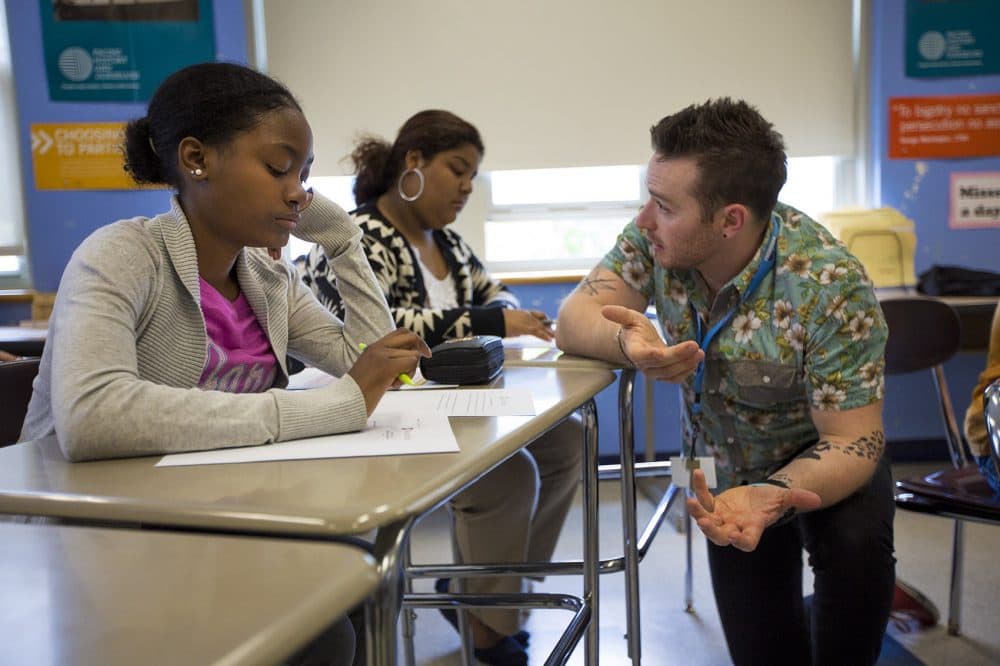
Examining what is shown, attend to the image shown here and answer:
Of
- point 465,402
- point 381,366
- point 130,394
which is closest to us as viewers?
point 130,394

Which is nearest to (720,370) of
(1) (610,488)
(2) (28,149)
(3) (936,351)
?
(3) (936,351)

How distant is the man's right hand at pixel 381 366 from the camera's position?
1.05 m

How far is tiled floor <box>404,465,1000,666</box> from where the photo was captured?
2156mm

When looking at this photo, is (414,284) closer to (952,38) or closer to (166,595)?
(166,595)

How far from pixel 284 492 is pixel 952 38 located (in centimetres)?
385

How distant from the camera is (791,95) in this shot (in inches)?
149

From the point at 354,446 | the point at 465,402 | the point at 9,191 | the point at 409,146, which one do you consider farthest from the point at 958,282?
the point at 9,191

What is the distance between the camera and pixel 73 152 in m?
3.66

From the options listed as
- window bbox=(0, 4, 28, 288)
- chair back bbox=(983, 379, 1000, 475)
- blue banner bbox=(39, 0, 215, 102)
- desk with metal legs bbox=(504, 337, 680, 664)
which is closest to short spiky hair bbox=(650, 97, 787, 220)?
desk with metal legs bbox=(504, 337, 680, 664)

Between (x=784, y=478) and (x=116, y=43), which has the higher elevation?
(x=116, y=43)

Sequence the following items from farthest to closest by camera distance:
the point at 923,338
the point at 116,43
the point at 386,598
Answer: the point at 116,43 → the point at 923,338 → the point at 386,598

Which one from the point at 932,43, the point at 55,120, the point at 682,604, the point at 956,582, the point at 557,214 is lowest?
the point at 682,604

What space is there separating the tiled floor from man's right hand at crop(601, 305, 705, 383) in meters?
0.99

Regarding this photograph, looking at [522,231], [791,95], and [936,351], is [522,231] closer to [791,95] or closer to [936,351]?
[791,95]
